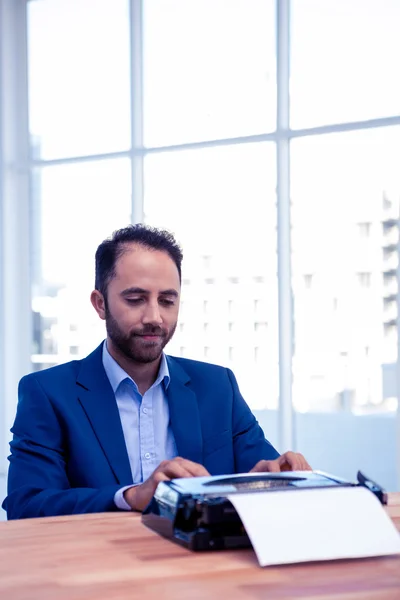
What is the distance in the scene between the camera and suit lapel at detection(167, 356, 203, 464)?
2262 mm

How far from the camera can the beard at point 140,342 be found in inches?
87.3

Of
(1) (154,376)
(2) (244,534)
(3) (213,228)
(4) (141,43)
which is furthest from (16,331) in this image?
(2) (244,534)

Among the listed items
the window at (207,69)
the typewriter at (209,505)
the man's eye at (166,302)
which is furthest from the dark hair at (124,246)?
the window at (207,69)

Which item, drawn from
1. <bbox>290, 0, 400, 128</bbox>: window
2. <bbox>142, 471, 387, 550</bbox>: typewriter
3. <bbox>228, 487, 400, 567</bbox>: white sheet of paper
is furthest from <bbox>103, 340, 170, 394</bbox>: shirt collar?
<bbox>290, 0, 400, 128</bbox>: window

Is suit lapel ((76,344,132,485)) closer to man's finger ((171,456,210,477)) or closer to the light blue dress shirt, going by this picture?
the light blue dress shirt

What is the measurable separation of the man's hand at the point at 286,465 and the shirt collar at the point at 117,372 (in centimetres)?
53

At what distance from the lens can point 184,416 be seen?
230 cm

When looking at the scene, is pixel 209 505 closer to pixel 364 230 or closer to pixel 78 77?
pixel 364 230

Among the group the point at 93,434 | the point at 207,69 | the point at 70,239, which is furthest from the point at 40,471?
the point at 70,239

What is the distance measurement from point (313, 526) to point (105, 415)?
0.94 m

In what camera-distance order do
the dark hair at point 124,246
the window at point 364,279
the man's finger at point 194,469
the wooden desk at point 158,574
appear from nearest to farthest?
the wooden desk at point 158,574 < the man's finger at point 194,469 < the dark hair at point 124,246 < the window at point 364,279

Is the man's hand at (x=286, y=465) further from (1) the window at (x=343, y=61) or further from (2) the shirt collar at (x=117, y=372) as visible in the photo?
(1) the window at (x=343, y=61)

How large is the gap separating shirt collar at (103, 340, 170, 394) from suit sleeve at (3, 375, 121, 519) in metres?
0.20

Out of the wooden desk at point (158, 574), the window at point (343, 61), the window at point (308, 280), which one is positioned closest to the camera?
the wooden desk at point (158, 574)
